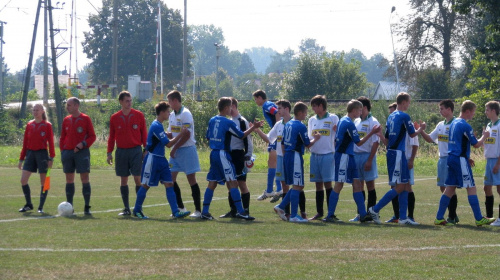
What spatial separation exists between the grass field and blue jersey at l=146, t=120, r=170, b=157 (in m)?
1.13

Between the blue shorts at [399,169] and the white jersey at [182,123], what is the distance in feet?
11.2

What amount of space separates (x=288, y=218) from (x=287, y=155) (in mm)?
1081

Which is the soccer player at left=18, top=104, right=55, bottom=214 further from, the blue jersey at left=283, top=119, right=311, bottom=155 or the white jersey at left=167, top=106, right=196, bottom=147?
the blue jersey at left=283, top=119, right=311, bottom=155

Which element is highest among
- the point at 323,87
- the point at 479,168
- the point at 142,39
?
the point at 142,39

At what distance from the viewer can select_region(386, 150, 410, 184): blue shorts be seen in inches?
433

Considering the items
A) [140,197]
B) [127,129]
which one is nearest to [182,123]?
[127,129]

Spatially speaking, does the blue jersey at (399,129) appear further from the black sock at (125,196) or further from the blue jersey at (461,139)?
the black sock at (125,196)

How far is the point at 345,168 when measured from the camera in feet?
36.5

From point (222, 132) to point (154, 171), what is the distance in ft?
4.28

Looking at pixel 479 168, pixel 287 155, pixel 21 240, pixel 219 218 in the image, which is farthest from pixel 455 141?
pixel 479 168

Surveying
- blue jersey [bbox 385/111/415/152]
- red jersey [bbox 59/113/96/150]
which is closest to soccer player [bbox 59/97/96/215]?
red jersey [bbox 59/113/96/150]

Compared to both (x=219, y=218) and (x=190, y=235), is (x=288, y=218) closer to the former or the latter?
(x=219, y=218)

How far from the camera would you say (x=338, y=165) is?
11.2 m

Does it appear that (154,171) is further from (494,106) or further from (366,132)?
(494,106)
